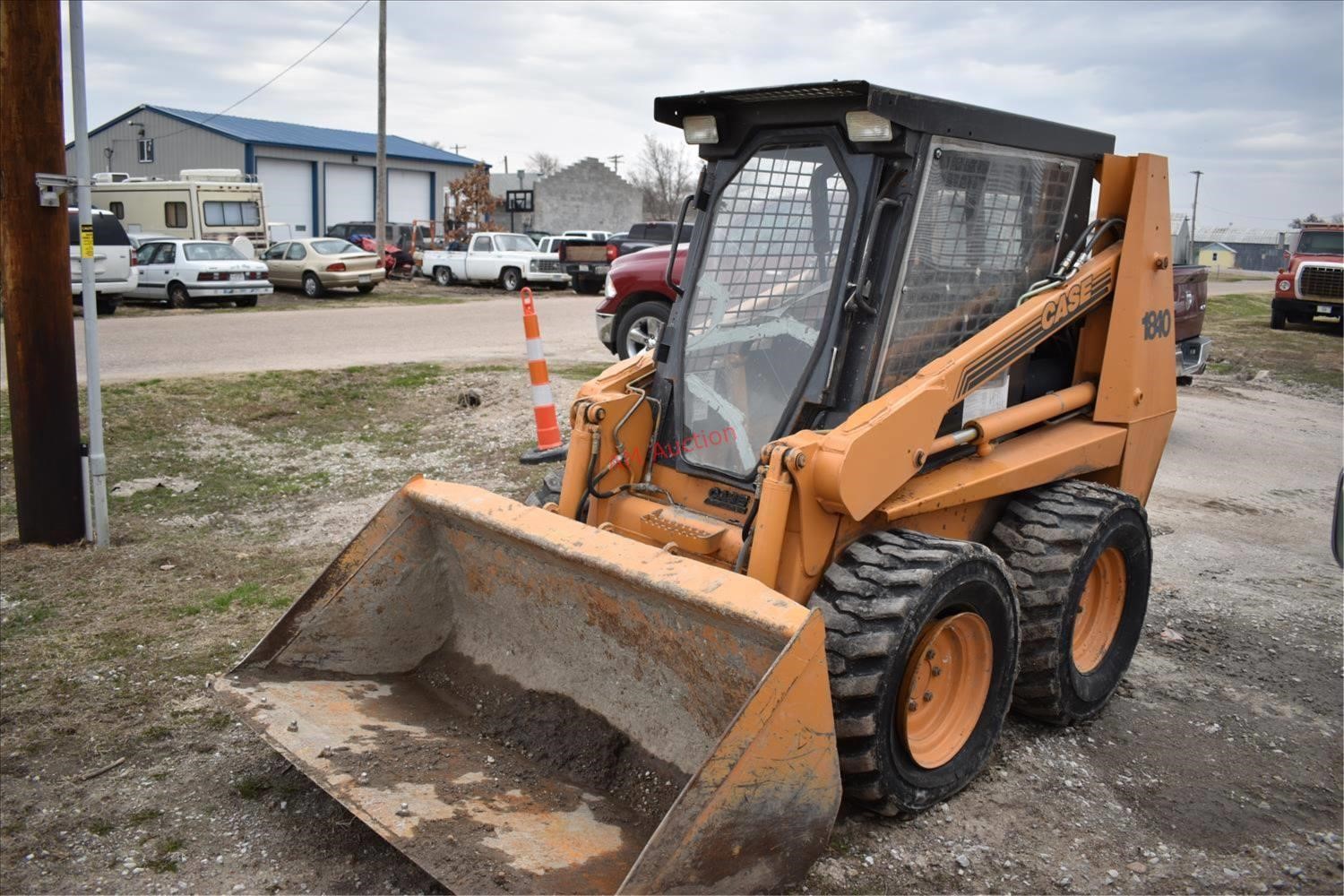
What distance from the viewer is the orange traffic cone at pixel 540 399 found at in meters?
7.78

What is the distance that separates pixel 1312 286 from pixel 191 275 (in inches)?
851

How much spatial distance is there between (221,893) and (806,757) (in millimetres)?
1834

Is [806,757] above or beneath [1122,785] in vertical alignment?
above

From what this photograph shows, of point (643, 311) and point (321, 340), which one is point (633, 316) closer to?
point (643, 311)

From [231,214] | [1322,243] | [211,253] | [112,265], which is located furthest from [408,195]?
[1322,243]

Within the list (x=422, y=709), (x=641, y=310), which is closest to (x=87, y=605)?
(x=422, y=709)

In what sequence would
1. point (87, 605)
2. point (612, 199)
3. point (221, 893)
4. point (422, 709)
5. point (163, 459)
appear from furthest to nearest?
point (612, 199), point (163, 459), point (87, 605), point (422, 709), point (221, 893)

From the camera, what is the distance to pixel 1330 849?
13.4 feet

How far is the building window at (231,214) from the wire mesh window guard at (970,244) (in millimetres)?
27732

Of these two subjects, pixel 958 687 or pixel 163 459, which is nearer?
pixel 958 687

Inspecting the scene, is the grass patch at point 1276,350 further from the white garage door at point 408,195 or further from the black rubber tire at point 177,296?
the white garage door at point 408,195

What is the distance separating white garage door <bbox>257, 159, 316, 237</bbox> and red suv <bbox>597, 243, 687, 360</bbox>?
3848 centimetres

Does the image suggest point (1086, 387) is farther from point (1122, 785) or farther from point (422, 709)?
point (422, 709)

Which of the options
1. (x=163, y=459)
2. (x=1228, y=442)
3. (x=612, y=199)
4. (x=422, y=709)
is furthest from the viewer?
(x=612, y=199)
